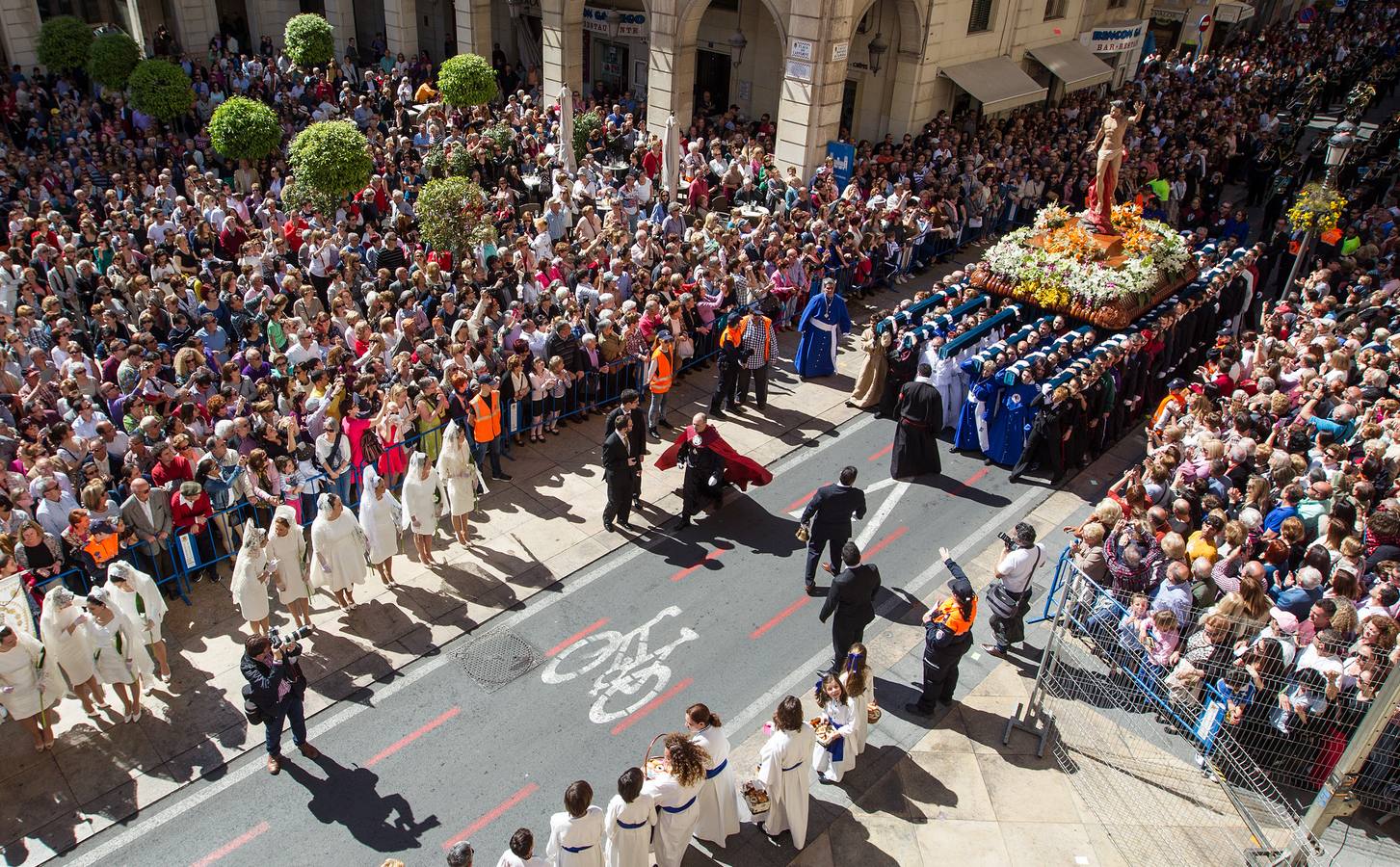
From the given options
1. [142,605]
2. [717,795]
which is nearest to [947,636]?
[717,795]

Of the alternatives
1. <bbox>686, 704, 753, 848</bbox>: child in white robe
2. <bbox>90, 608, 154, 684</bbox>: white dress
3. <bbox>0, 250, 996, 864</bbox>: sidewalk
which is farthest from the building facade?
<bbox>90, 608, 154, 684</bbox>: white dress

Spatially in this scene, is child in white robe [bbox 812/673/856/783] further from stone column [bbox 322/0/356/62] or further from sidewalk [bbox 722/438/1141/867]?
stone column [bbox 322/0/356/62]

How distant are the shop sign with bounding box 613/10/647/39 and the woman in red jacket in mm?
23107

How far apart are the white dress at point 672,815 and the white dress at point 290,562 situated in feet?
14.6

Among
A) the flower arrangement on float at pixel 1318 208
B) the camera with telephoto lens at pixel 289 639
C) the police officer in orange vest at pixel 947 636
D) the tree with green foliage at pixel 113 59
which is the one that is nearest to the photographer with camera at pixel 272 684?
the camera with telephoto lens at pixel 289 639

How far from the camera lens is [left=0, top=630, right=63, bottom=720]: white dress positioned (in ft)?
27.2

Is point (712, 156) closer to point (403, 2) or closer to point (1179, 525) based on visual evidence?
point (403, 2)

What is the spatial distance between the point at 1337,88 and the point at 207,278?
3791cm

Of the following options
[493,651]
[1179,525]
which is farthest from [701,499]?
[1179,525]

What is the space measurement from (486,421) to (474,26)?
21.7 meters

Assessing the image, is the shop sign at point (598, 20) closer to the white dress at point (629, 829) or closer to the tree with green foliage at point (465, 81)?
the tree with green foliage at point (465, 81)

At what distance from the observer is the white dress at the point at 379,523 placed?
10.4 meters

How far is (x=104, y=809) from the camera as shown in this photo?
→ 8.38m

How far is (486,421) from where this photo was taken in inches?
494
